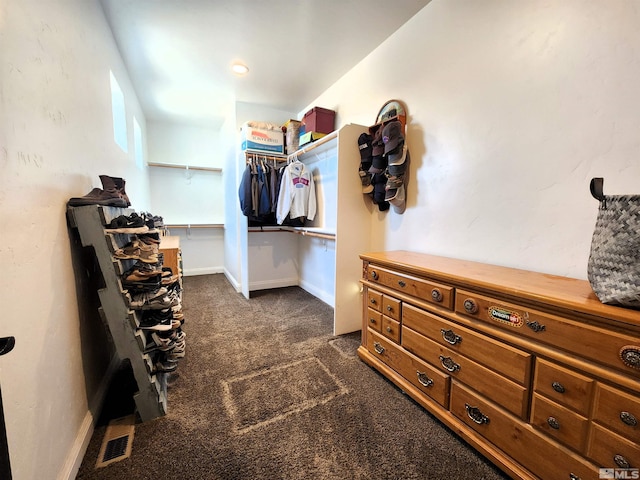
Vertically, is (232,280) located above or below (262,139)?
below

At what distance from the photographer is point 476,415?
4.12 ft

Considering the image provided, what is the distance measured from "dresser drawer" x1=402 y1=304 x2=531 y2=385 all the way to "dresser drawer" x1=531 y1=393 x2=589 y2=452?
0.29 ft

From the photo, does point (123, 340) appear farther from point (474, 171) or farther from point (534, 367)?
point (474, 171)

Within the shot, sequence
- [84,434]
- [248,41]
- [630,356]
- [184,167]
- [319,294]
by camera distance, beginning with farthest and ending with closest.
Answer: [184,167]
[319,294]
[248,41]
[84,434]
[630,356]

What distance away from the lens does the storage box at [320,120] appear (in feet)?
9.46

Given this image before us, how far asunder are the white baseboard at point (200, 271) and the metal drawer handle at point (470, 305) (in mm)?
4478

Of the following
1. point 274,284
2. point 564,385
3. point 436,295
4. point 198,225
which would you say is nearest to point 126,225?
point 436,295

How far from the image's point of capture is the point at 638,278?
824mm

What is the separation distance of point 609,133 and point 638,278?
0.71m

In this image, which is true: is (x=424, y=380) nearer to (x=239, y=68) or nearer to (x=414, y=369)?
(x=414, y=369)

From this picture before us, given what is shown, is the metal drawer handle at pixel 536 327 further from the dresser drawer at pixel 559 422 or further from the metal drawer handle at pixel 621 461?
the metal drawer handle at pixel 621 461

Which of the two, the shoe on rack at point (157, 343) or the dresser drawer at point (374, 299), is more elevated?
the dresser drawer at point (374, 299)

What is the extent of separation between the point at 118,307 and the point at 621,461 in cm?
208

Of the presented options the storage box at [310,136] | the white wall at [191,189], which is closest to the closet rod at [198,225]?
the white wall at [191,189]
